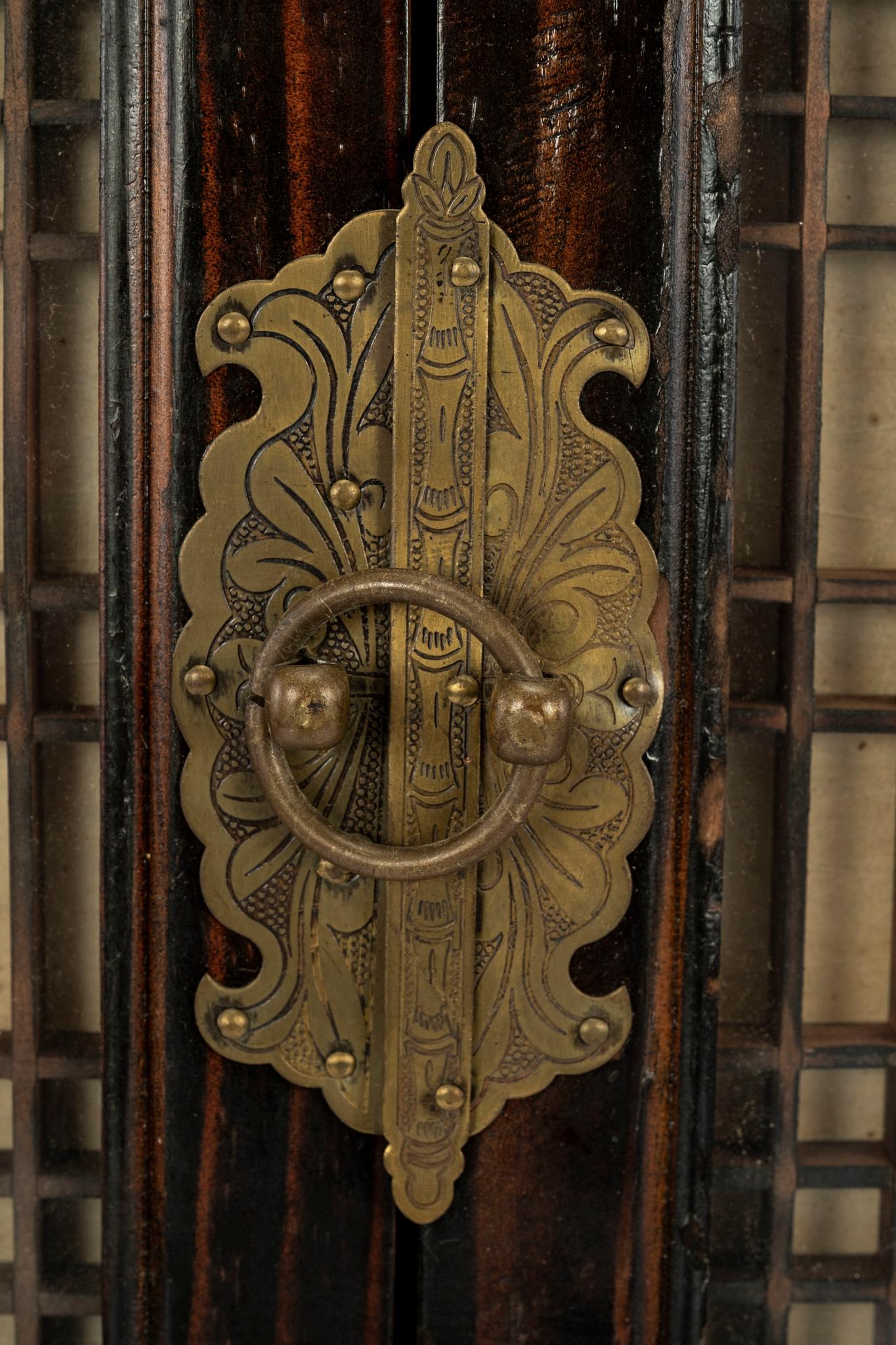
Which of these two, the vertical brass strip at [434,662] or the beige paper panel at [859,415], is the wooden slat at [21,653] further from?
the beige paper panel at [859,415]

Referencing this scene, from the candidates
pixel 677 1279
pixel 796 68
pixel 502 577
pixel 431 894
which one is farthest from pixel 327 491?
pixel 677 1279

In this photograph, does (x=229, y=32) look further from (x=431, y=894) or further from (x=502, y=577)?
(x=431, y=894)

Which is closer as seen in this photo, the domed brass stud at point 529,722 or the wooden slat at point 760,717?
the domed brass stud at point 529,722

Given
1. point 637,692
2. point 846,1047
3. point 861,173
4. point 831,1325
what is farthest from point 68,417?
point 831,1325

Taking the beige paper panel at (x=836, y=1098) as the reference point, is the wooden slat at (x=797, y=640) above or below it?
above

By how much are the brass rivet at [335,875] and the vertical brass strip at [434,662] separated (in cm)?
2

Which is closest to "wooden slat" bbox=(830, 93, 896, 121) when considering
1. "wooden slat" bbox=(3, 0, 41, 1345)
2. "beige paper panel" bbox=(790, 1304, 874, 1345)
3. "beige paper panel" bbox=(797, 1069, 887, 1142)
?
"wooden slat" bbox=(3, 0, 41, 1345)

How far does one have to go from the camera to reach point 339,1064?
0.54 meters

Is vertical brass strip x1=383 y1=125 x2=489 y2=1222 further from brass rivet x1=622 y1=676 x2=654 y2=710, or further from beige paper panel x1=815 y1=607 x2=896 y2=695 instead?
beige paper panel x1=815 y1=607 x2=896 y2=695

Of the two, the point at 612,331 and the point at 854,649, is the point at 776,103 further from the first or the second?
the point at 854,649

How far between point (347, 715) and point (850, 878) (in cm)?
32

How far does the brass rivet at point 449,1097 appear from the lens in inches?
21.1

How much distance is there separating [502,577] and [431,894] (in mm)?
157

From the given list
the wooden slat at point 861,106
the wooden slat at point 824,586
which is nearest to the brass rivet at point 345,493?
the wooden slat at point 824,586
